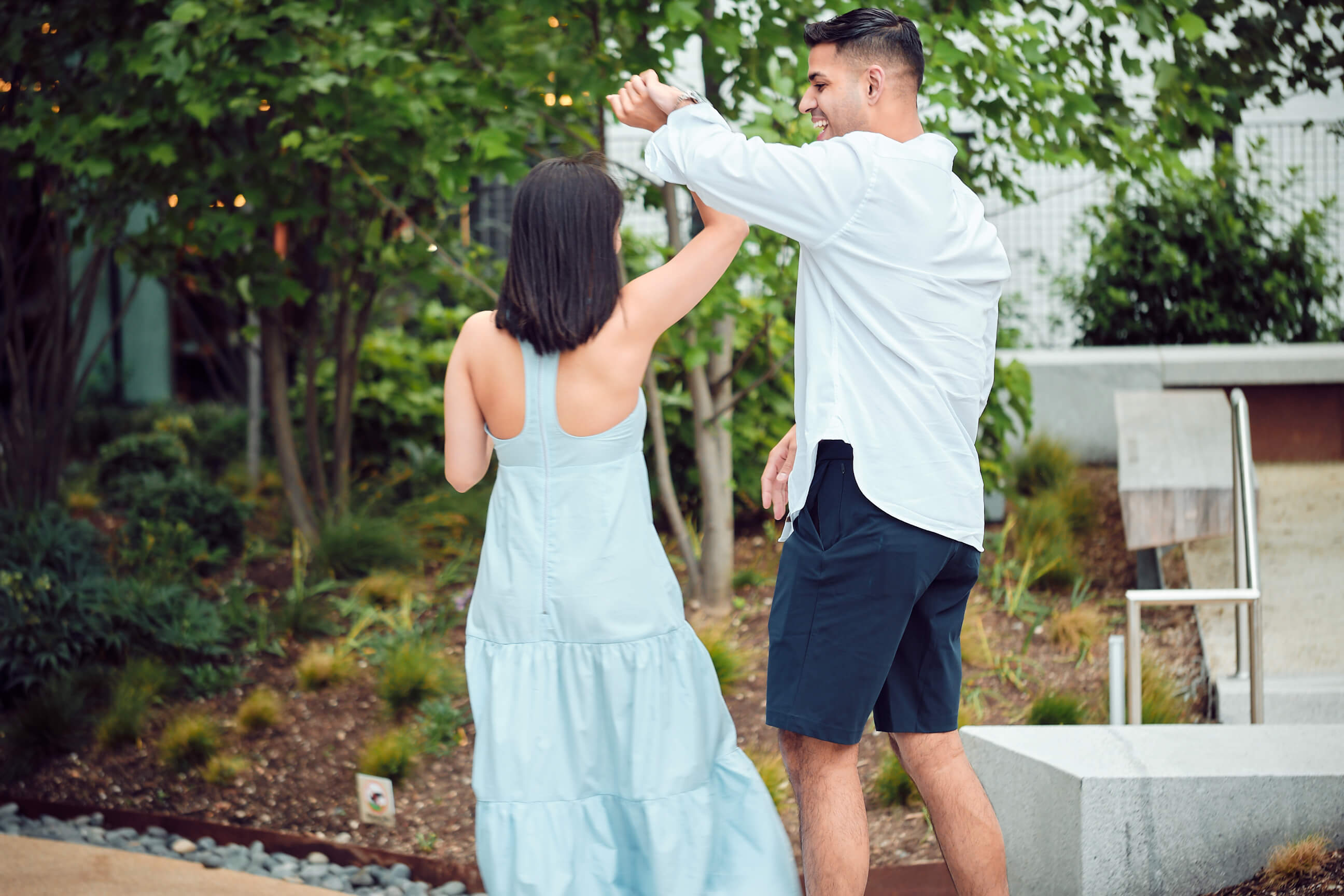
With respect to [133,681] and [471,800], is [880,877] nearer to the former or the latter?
[471,800]

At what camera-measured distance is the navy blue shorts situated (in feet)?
→ 6.85

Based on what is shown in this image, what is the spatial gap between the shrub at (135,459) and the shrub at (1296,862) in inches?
291

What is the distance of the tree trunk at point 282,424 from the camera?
6125 mm

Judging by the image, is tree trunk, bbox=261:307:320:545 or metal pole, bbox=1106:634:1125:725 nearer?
metal pole, bbox=1106:634:1125:725

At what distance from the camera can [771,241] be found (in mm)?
4504

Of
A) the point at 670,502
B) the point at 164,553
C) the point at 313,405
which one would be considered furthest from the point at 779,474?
the point at 164,553

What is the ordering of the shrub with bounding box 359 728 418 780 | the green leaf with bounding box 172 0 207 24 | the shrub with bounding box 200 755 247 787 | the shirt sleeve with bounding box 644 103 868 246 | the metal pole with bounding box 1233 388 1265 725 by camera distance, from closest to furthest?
the shirt sleeve with bounding box 644 103 868 246 < the metal pole with bounding box 1233 388 1265 725 < the green leaf with bounding box 172 0 207 24 < the shrub with bounding box 359 728 418 780 < the shrub with bounding box 200 755 247 787

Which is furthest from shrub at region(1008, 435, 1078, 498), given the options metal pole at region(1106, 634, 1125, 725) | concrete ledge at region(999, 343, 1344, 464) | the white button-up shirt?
the white button-up shirt

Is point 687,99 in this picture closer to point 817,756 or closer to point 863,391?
point 863,391

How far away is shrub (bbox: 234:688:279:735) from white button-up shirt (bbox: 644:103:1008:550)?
3.00 m

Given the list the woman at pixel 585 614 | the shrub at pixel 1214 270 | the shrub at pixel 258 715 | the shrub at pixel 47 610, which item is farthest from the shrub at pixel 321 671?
the shrub at pixel 1214 270

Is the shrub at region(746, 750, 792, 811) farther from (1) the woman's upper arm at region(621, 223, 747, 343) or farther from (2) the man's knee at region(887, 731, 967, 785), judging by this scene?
(1) the woman's upper arm at region(621, 223, 747, 343)

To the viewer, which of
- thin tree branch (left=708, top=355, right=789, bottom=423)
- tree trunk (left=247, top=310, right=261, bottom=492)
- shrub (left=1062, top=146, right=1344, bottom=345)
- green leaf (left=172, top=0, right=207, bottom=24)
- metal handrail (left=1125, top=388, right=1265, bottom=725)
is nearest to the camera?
metal handrail (left=1125, top=388, right=1265, bottom=725)

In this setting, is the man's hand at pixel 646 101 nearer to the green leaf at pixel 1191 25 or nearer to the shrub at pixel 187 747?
the green leaf at pixel 1191 25
